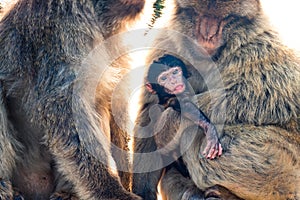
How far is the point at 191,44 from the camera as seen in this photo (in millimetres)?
6301

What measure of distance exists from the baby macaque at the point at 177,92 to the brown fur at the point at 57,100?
0.55 m

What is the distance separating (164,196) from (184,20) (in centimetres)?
137

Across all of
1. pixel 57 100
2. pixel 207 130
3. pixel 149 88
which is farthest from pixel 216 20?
pixel 57 100

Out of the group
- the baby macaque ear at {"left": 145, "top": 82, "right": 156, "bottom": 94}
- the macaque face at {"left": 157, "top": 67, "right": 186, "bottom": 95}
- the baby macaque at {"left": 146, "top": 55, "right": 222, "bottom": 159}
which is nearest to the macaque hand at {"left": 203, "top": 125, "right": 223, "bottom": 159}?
the baby macaque at {"left": 146, "top": 55, "right": 222, "bottom": 159}

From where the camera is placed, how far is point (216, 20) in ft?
20.1

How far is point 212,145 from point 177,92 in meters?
0.49

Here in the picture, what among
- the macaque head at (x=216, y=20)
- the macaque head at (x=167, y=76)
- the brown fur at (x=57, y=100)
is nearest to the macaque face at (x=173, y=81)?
the macaque head at (x=167, y=76)

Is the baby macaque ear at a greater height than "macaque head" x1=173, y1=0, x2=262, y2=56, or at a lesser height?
lesser

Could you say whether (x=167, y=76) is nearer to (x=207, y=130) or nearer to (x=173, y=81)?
(x=173, y=81)

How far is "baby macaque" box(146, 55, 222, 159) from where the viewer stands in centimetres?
585

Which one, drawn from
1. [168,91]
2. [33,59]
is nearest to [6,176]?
[33,59]

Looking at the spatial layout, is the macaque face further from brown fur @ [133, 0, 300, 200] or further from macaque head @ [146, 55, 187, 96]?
brown fur @ [133, 0, 300, 200]

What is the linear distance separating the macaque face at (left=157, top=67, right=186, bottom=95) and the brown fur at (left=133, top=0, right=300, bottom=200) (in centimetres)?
21

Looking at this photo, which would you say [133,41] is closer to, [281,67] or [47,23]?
[47,23]
